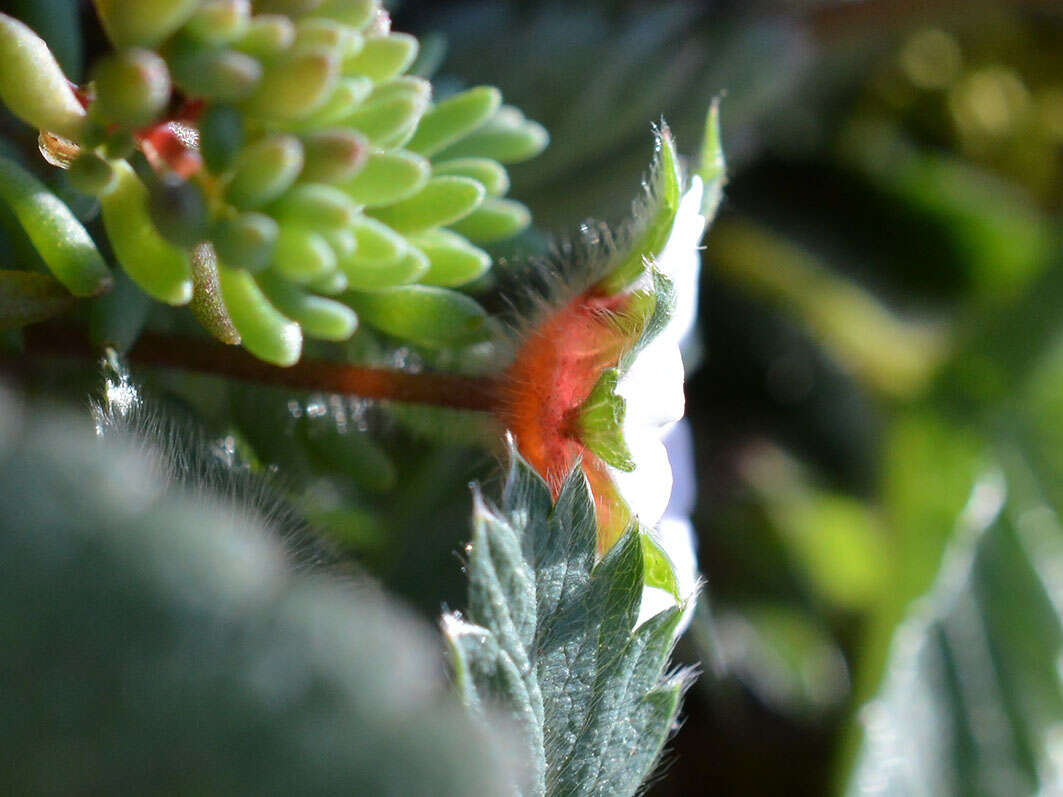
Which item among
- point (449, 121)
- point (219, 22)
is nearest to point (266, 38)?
point (219, 22)

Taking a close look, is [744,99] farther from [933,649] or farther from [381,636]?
[381,636]

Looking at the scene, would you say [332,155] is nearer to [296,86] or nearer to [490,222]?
[296,86]

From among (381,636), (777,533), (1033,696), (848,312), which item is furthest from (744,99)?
(381,636)

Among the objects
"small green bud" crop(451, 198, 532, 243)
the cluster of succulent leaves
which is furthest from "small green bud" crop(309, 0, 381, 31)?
"small green bud" crop(451, 198, 532, 243)

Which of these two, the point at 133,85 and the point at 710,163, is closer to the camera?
the point at 133,85

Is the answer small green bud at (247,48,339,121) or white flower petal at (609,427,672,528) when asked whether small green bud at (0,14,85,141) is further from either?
white flower petal at (609,427,672,528)

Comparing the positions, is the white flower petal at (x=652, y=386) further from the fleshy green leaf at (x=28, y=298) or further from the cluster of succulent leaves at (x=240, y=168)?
the fleshy green leaf at (x=28, y=298)
